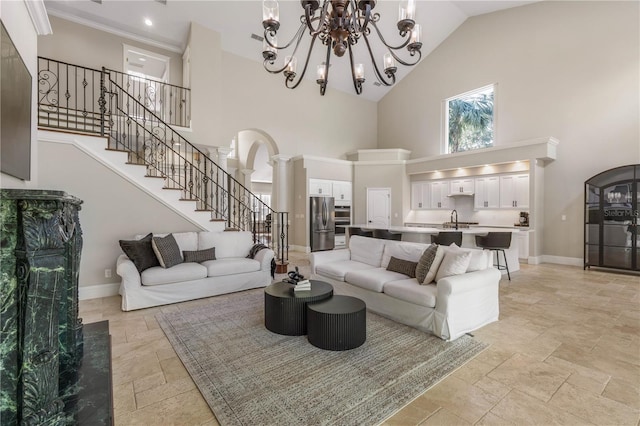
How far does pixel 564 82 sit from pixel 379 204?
556 centimetres

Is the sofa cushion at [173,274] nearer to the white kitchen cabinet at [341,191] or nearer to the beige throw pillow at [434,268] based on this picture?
the beige throw pillow at [434,268]

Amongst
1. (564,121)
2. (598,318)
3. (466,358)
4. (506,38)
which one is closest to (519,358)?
(466,358)

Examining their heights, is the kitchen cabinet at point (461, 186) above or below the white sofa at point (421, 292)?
above

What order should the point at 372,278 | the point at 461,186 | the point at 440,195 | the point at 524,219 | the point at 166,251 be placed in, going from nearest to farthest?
1. the point at 372,278
2. the point at 166,251
3. the point at 524,219
4. the point at 461,186
5. the point at 440,195

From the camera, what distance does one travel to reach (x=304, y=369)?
2379 mm

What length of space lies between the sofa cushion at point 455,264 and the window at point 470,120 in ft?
21.6

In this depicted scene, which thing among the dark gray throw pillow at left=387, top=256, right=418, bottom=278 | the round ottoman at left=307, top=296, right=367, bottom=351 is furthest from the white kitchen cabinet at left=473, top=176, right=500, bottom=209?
the round ottoman at left=307, top=296, right=367, bottom=351

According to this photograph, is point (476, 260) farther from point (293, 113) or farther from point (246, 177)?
point (246, 177)

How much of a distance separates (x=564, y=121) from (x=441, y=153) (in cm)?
319

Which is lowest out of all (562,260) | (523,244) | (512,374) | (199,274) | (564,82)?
(512,374)

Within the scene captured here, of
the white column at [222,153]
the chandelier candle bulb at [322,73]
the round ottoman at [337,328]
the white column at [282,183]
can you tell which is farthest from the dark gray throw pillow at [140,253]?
the white column at [282,183]

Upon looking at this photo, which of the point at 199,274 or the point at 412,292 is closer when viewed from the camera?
the point at 412,292

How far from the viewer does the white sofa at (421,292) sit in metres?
2.92

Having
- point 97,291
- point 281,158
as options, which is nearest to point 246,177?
point 281,158
